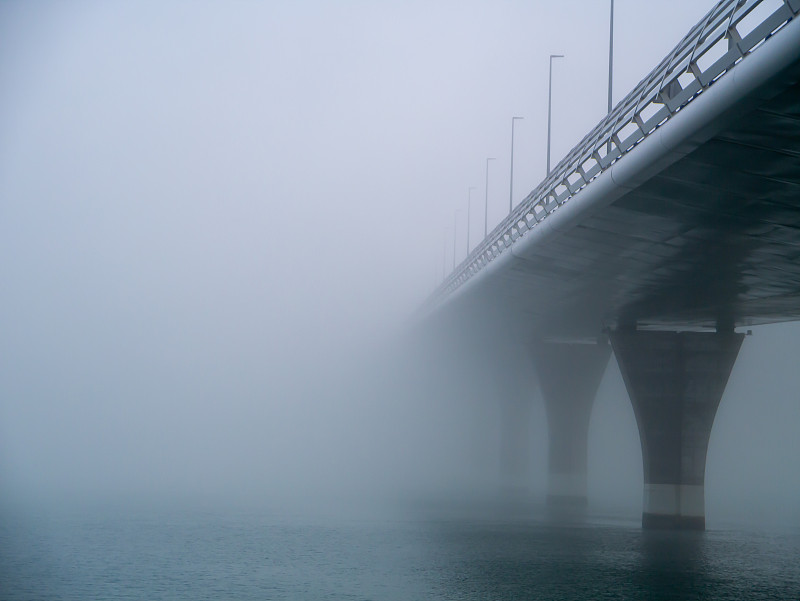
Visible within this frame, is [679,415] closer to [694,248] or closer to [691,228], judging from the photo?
[694,248]

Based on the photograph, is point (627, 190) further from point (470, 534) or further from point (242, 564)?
point (470, 534)

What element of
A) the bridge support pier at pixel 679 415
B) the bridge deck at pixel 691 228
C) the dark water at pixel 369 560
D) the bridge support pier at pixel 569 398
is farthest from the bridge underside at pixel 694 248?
the bridge support pier at pixel 569 398

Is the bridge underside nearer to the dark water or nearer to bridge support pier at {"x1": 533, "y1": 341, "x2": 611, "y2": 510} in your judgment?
the dark water

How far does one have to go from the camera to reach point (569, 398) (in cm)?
5912

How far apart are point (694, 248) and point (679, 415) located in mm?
15744

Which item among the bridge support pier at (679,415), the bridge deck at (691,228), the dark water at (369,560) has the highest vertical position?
the bridge deck at (691,228)

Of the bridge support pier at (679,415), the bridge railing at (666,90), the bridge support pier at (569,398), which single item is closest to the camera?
the bridge railing at (666,90)

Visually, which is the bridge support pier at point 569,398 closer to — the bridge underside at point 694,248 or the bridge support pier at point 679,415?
the bridge underside at point 694,248

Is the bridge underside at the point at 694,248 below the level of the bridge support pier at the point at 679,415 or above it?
above

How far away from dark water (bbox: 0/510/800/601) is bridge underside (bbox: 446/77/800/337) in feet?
27.2

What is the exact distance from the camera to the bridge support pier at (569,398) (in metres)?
59.0

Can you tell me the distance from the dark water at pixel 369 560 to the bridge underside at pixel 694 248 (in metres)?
8.30

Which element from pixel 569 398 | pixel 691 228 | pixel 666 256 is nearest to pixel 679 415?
pixel 666 256

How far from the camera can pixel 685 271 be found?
30703 mm
